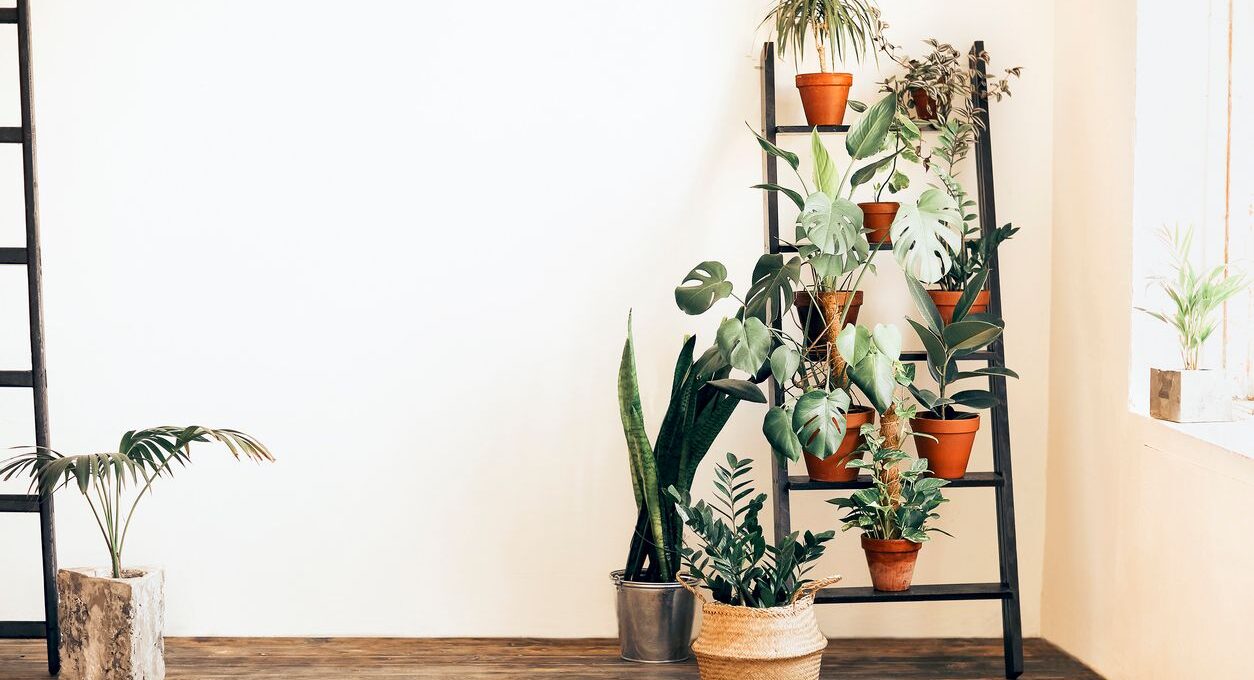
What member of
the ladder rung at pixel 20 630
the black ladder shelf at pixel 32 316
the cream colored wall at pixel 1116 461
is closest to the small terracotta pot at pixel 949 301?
the cream colored wall at pixel 1116 461

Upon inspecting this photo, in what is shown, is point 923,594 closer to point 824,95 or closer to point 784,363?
point 784,363

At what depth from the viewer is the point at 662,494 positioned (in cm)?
346

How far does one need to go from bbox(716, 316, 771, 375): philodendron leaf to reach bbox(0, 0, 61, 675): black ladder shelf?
1.96 meters

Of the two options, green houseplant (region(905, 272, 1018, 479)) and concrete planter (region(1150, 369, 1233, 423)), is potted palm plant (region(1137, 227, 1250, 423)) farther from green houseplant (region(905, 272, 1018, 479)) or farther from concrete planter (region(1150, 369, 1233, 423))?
green houseplant (region(905, 272, 1018, 479))

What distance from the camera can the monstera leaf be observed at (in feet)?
10.1

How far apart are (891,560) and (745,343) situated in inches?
30.6

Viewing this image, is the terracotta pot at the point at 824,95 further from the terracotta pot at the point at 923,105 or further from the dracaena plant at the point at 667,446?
the dracaena plant at the point at 667,446

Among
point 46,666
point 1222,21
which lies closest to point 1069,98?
point 1222,21

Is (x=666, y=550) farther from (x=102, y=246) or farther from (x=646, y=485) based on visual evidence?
(x=102, y=246)

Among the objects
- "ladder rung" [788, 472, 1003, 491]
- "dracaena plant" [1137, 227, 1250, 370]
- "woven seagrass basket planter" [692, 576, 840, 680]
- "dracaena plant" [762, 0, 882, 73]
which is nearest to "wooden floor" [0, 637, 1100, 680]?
"woven seagrass basket planter" [692, 576, 840, 680]

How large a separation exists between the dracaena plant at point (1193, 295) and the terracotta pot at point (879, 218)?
Answer: 2.42ft

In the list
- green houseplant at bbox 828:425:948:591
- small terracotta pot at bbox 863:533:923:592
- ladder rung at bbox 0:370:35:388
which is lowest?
small terracotta pot at bbox 863:533:923:592

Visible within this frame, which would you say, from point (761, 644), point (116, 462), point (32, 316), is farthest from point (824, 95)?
point (32, 316)

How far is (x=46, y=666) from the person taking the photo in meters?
3.46
